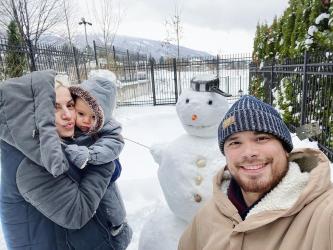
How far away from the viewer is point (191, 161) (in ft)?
8.01

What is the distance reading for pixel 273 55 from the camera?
9422mm

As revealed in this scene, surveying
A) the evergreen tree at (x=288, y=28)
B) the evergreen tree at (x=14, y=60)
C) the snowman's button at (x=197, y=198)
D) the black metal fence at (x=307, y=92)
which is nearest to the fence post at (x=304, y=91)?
the black metal fence at (x=307, y=92)

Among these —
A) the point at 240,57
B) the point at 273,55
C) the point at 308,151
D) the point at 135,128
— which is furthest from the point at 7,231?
the point at 240,57

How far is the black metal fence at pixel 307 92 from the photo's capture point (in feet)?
16.6

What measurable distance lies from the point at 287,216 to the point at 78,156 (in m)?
0.91

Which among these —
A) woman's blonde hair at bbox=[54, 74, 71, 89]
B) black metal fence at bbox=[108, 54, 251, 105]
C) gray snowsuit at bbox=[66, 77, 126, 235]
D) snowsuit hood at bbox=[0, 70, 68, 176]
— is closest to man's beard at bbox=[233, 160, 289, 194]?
gray snowsuit at bbox=[66, 77, 126, 235]

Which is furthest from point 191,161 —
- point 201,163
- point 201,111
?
point 201,111

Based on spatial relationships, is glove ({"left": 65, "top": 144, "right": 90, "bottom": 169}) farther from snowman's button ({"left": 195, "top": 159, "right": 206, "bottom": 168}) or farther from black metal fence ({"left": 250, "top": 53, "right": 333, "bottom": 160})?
black metal fence ({"left": 250, "top": 53, "right": 333, "bottom": 160})

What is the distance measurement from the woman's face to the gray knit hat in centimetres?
76

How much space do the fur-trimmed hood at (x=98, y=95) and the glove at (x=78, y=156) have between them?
0.20 meters

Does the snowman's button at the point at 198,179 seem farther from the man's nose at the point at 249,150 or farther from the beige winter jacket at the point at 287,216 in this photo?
the man's nose at the point at 249,150

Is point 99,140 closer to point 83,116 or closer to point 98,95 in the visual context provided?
point 83,116

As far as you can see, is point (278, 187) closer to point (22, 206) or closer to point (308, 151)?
point (308, 151)

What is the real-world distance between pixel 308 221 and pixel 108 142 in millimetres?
994
